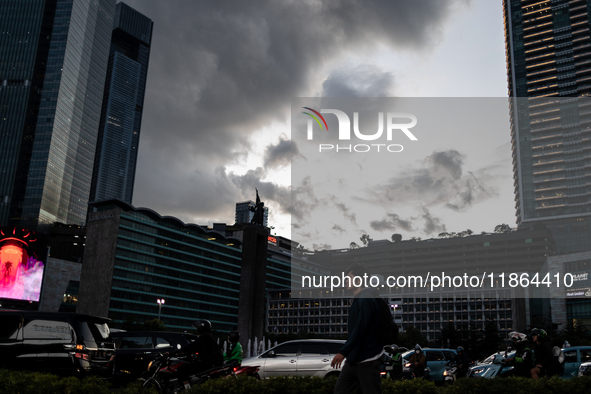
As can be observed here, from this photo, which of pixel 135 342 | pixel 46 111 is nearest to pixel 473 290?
pixel 46 111

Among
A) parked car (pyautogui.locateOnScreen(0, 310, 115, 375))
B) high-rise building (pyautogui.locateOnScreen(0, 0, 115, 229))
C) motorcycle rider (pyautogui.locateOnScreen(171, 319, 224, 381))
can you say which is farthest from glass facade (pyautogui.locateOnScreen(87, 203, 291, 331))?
motorcycle rider (pyautogui.locateOnScreen(171, 319, 224, 381))

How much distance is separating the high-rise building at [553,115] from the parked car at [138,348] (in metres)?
175

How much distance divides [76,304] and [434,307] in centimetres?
10102

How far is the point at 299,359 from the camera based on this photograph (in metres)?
13.7

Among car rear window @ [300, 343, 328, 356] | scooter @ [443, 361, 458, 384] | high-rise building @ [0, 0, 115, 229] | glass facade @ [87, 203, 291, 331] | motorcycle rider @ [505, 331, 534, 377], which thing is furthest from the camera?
high-rise building @ [0, 0, 115, 229]

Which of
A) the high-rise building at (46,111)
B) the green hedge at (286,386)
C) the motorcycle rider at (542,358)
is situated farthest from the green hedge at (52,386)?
the high-rise building at (46,111)

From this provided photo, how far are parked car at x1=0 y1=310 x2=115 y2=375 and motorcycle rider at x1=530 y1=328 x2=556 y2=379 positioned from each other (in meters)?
8.88

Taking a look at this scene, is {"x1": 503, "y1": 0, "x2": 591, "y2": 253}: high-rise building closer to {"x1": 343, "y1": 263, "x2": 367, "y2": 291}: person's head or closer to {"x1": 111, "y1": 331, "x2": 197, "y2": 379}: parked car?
{"x1": 111, "y1": 331, "x2": 197, "y2": 379}: parked car

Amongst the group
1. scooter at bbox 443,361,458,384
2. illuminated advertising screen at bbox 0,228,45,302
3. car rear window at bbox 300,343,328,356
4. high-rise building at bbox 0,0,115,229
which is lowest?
scooter at bbox 443,361,458,384

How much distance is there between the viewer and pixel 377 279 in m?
6.22

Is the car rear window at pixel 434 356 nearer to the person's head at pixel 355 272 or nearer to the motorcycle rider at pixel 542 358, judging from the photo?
the motorcycle rider at pixel 542 358

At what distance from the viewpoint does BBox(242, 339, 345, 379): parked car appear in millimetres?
13422

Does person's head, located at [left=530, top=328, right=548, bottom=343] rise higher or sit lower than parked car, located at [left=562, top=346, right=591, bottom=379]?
higher

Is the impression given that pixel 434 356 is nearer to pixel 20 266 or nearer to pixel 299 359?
pixel 299 359
